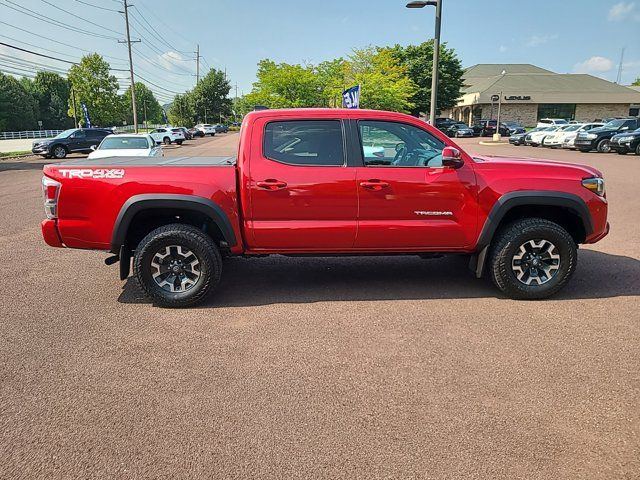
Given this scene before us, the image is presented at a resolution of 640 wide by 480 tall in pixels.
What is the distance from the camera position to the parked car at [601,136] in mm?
23859

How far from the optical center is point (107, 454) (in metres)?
2.57

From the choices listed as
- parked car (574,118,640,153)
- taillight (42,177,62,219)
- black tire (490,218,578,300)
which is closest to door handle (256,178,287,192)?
taillight (42,177,62,219)

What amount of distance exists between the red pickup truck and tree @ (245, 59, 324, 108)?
26.6 metres

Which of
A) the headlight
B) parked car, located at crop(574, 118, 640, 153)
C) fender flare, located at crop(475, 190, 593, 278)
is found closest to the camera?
fender flare, located at crop(475, 190, 593, 278)


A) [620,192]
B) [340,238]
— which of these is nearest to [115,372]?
[340,238]

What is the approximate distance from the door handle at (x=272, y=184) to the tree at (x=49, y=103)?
9825cm

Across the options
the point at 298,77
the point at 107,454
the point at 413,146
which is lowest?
the point at 107,454

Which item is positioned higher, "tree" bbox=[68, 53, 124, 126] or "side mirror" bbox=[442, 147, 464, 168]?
"tree" bbox=[68, 53, 124, 126]

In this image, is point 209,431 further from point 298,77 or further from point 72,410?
point 298,77

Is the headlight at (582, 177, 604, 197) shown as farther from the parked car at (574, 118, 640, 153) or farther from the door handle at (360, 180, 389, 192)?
the parked car at (574, 118, 640, 153)

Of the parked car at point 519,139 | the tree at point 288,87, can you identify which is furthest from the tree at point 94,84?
the parked car at point 519,139

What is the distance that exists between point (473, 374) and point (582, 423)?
0.74m

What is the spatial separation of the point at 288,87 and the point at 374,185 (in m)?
28.3

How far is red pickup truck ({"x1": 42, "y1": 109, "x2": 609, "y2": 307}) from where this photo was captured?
443cm
